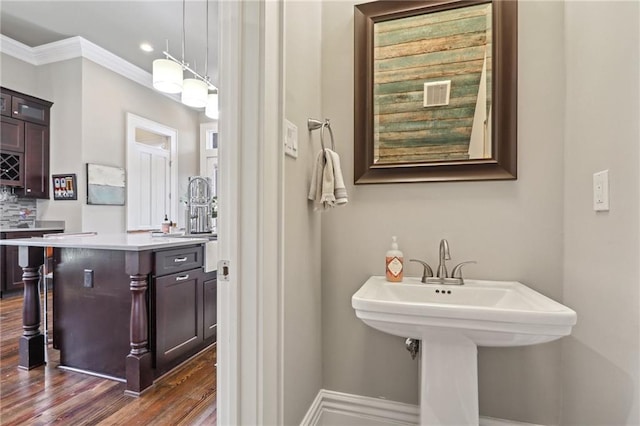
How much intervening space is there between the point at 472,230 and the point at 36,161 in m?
5.03

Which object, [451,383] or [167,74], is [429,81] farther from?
[167,74]

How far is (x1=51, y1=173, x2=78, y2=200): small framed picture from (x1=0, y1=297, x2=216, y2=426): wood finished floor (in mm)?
2371

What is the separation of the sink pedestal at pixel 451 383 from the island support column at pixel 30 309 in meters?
2.38

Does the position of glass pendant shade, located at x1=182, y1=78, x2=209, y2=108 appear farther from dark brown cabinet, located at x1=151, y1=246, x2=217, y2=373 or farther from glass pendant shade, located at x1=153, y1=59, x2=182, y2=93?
dark brown cabinet, located at x1=151, y1=246, x2=217, y2=373

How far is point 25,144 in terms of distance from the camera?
4.04 m

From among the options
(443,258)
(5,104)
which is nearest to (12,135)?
(5,104)

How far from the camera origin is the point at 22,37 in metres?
3.92

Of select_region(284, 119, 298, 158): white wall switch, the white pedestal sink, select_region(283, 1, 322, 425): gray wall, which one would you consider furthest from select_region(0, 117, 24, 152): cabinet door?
the white pedestal sink

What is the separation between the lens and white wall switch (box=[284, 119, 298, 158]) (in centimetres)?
116

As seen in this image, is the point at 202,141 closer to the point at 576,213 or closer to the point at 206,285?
the point at 206,285

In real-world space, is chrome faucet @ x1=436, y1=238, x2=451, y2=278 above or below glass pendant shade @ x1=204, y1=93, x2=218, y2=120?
below

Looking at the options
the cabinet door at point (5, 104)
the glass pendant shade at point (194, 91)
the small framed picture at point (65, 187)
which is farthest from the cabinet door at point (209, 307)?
the cabinet door at point (5, 104)

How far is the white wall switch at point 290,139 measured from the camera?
1162 mm

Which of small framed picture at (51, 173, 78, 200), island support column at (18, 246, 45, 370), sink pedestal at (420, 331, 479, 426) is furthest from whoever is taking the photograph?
small framed picture at (51, 173, 78, 200)
